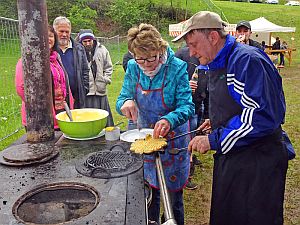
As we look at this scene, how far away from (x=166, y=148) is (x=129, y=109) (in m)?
0.39

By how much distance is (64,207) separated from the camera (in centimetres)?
174

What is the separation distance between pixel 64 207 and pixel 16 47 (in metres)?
3.73

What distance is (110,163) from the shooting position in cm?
208

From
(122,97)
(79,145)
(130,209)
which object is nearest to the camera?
(130,209)

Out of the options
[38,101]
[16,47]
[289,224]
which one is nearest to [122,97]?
[38,101]

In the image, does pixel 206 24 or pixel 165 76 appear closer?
pixel 206 24

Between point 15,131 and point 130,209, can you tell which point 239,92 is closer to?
point 130,209

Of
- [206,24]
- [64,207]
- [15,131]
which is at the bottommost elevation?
[15,131]

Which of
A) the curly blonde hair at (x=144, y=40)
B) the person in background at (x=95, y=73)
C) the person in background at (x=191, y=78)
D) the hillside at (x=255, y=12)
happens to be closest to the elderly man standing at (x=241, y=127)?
the curly blonde hair at (x=144, y=40)

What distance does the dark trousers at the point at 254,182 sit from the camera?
1.98m

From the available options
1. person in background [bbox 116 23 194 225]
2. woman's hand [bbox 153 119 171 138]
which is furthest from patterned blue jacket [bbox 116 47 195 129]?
woman's hand [bbox 153 119 171 138]

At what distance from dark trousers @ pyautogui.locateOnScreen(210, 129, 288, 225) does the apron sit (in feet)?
1.81

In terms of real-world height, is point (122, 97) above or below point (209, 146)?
above

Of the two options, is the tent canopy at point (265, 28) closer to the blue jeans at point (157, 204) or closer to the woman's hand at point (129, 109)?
the blue jeans at point (157, 204)
